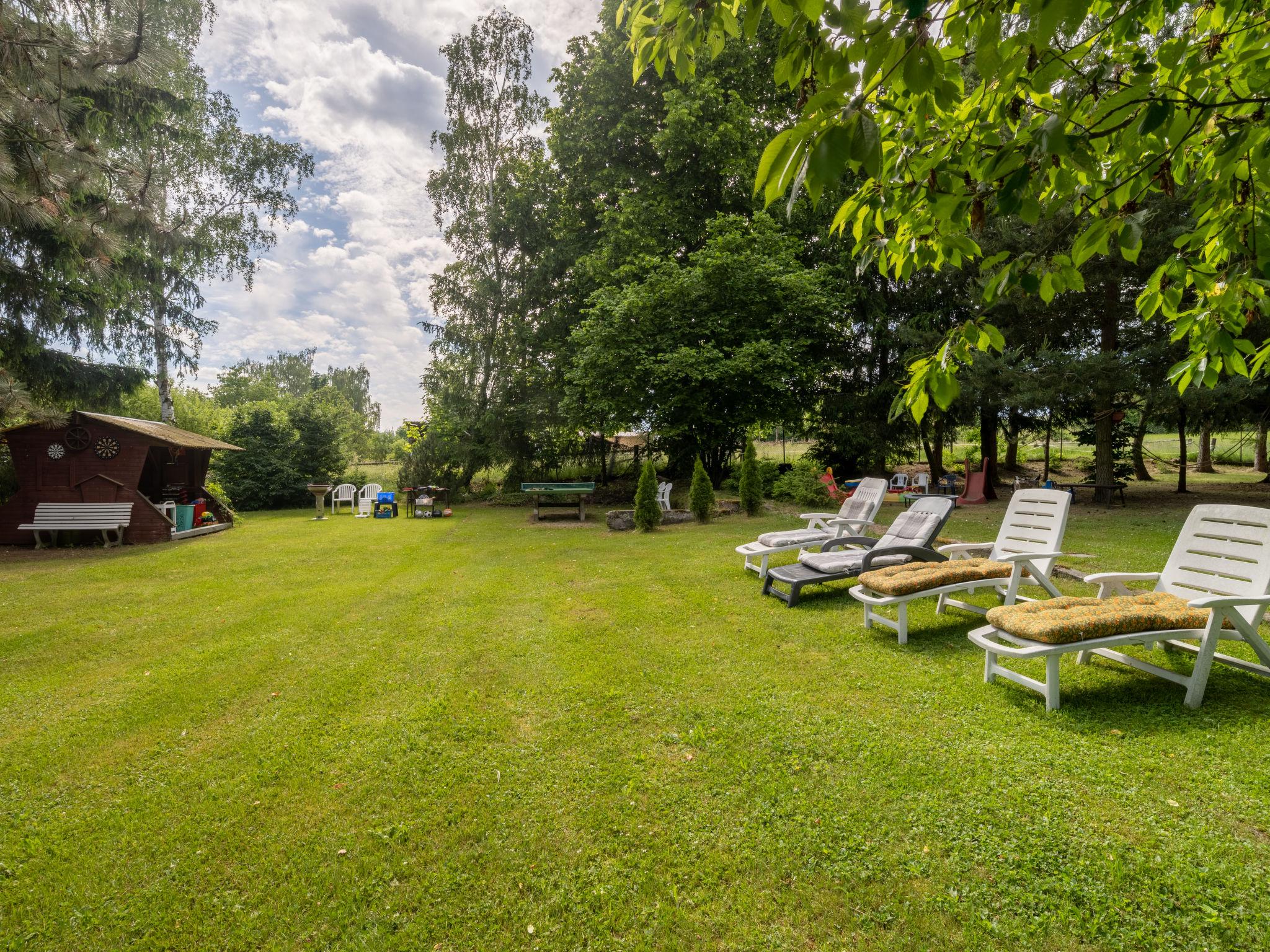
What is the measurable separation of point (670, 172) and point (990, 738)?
18296 mm

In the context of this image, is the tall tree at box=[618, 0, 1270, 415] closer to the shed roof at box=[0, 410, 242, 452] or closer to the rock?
the rock

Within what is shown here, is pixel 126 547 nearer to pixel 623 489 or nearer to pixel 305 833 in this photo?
pixel 305 833

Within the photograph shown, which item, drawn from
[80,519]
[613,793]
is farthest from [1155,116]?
[80,519]

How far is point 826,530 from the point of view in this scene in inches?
320

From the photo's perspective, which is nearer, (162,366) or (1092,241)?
(1092,241)

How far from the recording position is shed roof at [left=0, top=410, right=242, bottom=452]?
430 inches

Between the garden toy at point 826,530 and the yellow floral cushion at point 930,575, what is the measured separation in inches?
70.7

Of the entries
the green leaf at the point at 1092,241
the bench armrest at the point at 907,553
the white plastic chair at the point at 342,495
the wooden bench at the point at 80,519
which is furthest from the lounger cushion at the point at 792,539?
the white plastic chair at the point at 342,495

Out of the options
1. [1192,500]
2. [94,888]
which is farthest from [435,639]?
[1192,500]

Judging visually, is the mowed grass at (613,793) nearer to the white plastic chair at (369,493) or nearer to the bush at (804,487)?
the bush at (804,487)

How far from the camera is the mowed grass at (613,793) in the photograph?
213 centimetres

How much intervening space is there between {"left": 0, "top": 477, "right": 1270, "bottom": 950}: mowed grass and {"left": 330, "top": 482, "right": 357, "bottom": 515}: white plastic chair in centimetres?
1290

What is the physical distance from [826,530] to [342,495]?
16.7 m

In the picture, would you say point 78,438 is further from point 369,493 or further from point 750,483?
point 750,483
